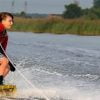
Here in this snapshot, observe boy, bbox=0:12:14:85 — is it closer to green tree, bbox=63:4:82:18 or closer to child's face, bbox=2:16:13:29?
child's face, bbox=2:16:13:29

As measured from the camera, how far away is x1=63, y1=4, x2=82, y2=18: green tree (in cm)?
8288

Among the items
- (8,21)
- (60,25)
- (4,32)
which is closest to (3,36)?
(4,32)

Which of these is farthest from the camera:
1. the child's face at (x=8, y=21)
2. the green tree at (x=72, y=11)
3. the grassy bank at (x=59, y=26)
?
the green tree at (x=72, y=11)

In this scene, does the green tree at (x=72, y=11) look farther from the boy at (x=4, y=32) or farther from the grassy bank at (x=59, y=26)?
the boy at (x=4, y=32)

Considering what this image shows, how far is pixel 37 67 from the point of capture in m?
15.1

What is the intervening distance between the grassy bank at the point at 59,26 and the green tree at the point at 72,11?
107ft

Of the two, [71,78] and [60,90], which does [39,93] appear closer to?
[60,90]

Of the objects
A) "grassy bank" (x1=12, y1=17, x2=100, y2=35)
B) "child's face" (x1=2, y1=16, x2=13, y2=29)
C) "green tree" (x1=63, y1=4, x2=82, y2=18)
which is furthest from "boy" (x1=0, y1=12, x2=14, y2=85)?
"green tree" (x1=63, y1=4, x2=82, y2=18)

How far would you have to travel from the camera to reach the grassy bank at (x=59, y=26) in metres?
38.8

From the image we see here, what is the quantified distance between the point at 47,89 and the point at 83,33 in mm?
29260

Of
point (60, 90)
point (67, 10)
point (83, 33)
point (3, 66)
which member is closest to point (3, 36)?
point (3, 66)

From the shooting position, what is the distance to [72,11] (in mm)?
83500

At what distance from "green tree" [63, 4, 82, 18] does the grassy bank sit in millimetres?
32493

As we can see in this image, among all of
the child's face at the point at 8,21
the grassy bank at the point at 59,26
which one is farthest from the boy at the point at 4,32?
the grassy bank at the point at 59,26
